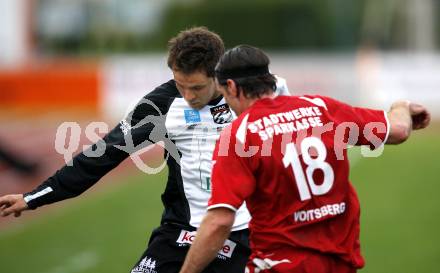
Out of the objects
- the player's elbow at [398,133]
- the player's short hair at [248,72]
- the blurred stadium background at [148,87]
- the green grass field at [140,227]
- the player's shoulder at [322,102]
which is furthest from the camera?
the blurred stadium background at [148,87]

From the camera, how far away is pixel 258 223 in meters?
4.89

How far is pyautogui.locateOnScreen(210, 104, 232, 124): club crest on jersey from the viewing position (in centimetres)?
580

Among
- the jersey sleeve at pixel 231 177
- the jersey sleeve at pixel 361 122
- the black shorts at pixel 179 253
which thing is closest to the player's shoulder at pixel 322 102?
the jersey sleeve at pixel 361 122

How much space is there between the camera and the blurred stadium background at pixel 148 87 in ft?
37.1

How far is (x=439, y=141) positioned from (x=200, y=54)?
1547 cm

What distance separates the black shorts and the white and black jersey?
0.08 meters

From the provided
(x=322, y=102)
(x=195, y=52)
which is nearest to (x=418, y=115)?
(x=322, y=102)

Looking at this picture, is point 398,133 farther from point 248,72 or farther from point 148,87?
point 148,87

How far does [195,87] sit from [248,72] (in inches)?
29.7

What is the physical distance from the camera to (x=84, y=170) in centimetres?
575

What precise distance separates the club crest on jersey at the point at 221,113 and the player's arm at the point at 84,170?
1.15ft

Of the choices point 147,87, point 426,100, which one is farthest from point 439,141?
point 147,87

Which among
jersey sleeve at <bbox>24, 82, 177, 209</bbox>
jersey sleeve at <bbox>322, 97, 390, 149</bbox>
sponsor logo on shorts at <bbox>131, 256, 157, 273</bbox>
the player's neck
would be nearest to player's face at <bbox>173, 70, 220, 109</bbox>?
jersey sleeve at <bbox>24, 82, 177, 209</bbox>

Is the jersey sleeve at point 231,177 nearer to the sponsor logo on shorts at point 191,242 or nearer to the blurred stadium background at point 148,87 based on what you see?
the sponsor logo on shorts at point 191,242
